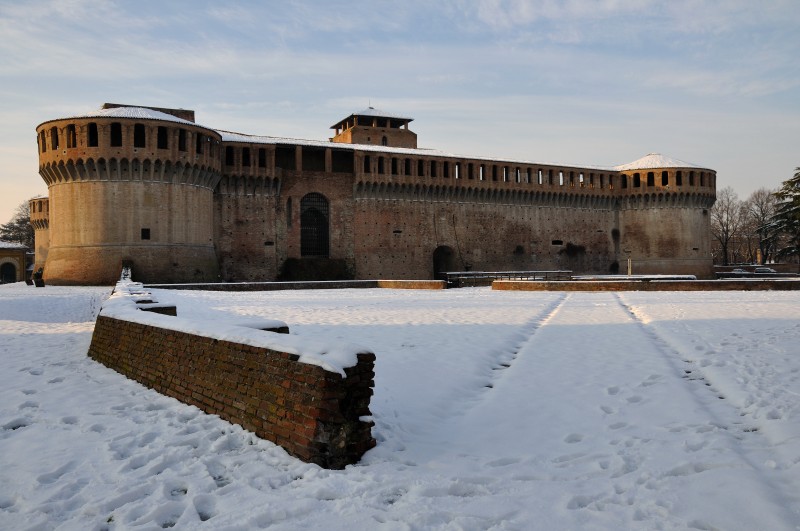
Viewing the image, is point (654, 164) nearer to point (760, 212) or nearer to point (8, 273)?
point (760, 212)

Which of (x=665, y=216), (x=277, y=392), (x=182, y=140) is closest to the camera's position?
(x=277, y=392)

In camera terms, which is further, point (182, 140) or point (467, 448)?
point (182, 140)

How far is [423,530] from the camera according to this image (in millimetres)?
3281

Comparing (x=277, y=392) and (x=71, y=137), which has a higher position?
(x=71, y=137)

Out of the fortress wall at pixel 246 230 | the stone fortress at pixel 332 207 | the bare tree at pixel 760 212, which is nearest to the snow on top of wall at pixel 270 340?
the stone fortress at pixel 332 207

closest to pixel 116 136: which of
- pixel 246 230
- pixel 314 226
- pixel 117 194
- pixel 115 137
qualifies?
pixel 115 137

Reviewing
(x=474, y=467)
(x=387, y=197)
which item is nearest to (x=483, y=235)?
(x=387, y=197)

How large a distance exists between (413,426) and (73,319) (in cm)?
1183

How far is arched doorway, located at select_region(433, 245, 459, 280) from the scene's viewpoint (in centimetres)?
3531

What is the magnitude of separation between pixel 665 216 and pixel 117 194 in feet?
110

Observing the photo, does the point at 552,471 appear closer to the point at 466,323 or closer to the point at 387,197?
the point at 466,323

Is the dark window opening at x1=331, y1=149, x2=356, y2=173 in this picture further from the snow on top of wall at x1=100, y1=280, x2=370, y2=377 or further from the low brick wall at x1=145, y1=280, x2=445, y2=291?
the snow on top of wall at x1=100, y1=280, x2=370, y2=377

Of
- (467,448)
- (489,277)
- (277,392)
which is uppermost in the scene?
(489,277)

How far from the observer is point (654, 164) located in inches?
1614
